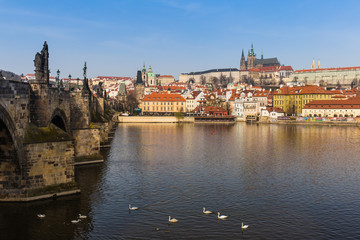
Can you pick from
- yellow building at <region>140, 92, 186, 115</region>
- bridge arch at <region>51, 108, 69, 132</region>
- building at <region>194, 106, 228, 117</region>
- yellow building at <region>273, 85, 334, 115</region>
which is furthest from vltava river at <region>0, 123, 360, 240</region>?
yellow building at <region>140, 92, 186, 115</region>

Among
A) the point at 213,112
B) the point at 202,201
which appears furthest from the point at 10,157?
the point at 213,112

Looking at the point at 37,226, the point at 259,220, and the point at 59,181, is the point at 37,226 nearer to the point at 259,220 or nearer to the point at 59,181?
the point at 59,181

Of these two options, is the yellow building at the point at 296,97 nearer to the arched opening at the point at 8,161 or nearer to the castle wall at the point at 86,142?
the castle wall at the point at 86,142

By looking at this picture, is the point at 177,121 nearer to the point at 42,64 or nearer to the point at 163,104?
the point at 163,104

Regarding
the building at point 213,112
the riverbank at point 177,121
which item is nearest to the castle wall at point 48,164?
the riverbank at point 177,121

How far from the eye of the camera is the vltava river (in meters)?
21.0

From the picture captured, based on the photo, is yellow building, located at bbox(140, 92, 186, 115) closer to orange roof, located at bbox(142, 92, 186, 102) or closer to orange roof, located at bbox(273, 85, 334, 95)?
orange roof, located at bbox(142, 92, 186, 102)

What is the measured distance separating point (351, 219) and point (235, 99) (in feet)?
429

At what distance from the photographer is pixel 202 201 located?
26797 millimetres

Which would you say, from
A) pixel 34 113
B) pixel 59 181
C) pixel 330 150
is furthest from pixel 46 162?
pixel 330 150

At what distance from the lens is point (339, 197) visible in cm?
2822

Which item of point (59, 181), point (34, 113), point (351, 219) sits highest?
point (34, 113)

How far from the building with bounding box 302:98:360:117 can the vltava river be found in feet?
292

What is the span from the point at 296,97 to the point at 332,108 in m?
20.6
